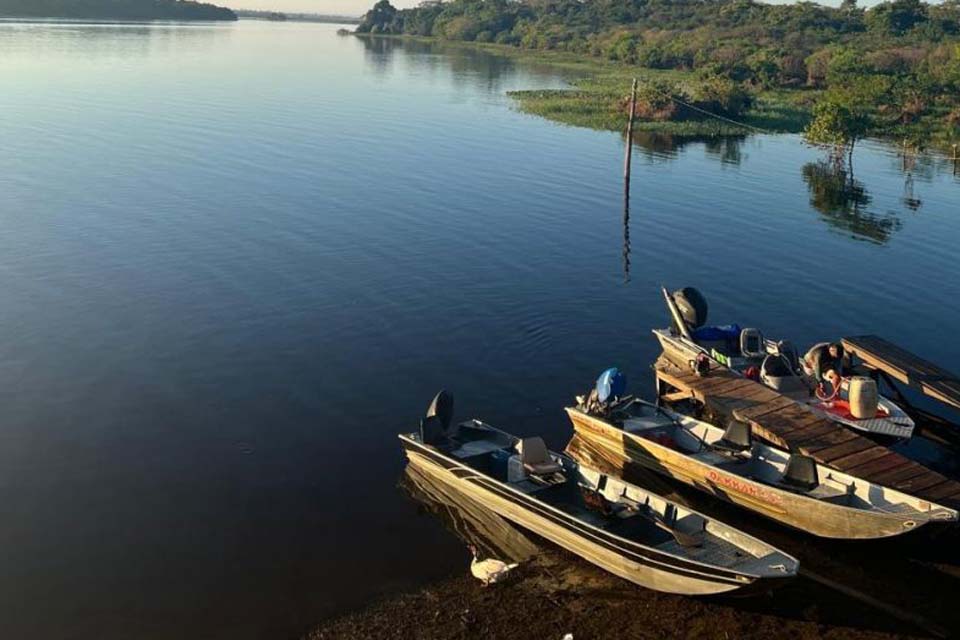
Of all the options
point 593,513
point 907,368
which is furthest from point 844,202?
point 593,513

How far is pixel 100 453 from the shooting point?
78.0 feet

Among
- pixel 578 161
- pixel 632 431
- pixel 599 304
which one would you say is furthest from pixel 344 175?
pixel 632 431

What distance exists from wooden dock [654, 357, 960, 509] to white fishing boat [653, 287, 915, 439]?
24.2 inches

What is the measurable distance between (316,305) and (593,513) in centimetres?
1784

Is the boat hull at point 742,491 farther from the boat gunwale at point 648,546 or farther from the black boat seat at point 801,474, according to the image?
the boat gunwale at point 648,546

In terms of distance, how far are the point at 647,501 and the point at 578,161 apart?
49276mm

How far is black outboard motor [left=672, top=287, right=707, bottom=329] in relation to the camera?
30.2 meters

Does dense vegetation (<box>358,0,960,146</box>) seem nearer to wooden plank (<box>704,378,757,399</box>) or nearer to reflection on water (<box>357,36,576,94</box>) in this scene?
reflection on water (<box>357,36,576,94</box>)

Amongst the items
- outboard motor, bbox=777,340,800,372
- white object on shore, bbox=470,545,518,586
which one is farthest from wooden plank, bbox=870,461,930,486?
white object on shore, bbox=470,545,518,586

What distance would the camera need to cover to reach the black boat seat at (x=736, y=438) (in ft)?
75.8

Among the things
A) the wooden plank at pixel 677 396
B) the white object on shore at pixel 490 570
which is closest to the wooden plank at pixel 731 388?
the wooden plank at pixel 677 396

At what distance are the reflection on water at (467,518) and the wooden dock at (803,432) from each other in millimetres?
7626

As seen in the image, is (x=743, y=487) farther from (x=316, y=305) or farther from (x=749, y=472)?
(x=316, y=305)

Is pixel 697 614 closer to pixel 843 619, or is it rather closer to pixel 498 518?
pixel 843 619
